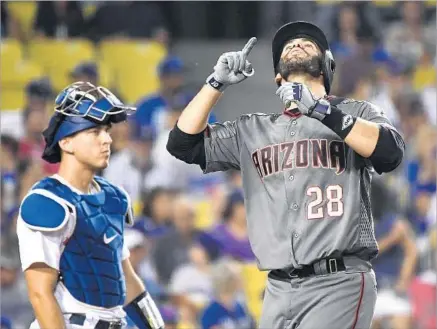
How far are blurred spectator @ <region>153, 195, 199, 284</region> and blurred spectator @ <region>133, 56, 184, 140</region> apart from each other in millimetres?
1318

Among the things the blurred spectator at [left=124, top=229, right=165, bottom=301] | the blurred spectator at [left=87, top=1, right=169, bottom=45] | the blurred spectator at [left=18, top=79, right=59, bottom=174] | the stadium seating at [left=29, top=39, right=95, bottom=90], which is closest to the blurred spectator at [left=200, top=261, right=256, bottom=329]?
the blurred spectator at [left=124, top=229, right=165, bottom=301]

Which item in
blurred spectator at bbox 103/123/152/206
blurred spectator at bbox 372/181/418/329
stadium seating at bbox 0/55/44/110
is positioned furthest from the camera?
stadium seating at bbox 0/55/44/110

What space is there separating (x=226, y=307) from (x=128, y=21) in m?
4.05

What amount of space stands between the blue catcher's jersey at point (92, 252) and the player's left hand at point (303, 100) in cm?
102

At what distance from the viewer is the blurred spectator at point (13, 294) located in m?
7.47

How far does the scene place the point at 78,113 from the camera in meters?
4.68

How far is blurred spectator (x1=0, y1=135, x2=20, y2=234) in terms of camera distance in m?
8.13

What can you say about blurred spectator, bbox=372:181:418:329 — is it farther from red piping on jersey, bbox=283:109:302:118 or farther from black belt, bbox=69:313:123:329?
red piping on jersey, bbox=283:109:302:118

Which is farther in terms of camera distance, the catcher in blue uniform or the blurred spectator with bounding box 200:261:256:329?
the blurred spectator with bounding box 200:261:256:329

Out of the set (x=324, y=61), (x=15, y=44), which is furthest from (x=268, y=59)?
(x=324, y=61)

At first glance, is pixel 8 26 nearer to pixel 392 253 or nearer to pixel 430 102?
pixel 392 253

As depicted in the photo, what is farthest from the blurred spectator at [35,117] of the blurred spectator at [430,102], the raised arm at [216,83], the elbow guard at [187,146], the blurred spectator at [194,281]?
the raised arm at [216,83]

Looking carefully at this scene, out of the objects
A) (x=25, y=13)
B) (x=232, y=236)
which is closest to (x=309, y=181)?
(x=232, y=236)

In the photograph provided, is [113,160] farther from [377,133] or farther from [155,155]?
[377,133]
